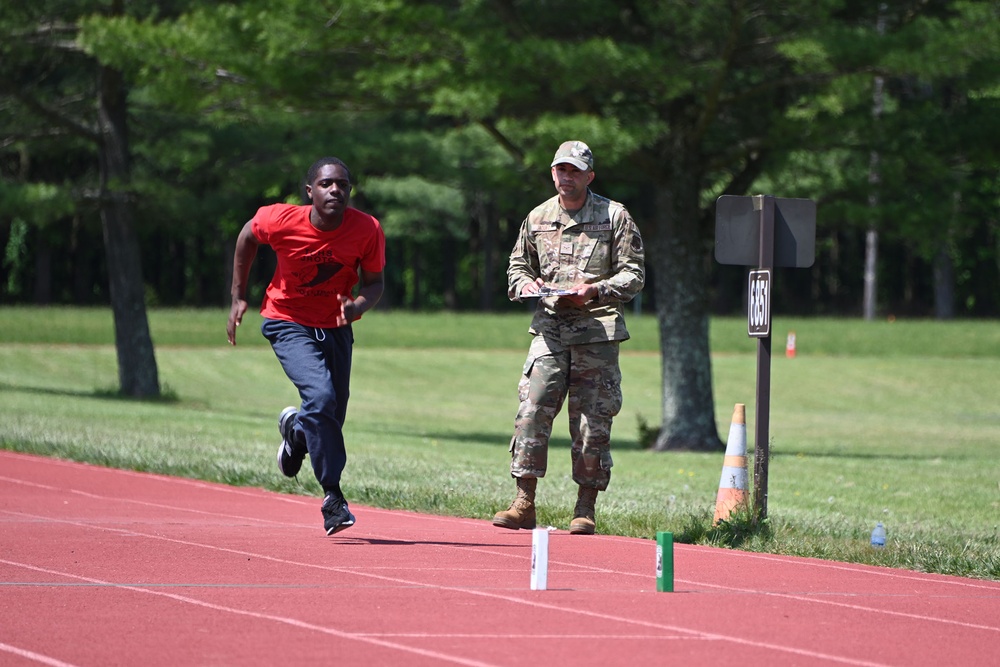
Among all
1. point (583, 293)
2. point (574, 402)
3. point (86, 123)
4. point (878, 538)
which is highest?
point (86, 123)

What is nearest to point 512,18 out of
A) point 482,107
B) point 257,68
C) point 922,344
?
point 482,107

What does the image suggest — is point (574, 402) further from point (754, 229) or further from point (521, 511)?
point (754, 229)

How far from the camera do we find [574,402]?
8977mm

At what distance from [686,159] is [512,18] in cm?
289

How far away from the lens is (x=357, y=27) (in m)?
18.3

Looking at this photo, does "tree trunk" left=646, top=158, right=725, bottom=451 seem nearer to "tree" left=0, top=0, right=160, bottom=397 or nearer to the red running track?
"tree" left=0, top=0, right=160, bottom=397

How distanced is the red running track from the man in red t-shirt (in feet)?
1.68

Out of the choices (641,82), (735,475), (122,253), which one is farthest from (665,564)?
(122,253)

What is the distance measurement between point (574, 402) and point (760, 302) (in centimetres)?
133

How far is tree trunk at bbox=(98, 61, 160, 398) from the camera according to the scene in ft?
84.2

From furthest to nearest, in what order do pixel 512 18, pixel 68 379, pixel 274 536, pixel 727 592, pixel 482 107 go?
1. pixel 68 379
2. pixel 512 18
3. pixel 482 107
4. pixel 274 536
5. pixel 727 592

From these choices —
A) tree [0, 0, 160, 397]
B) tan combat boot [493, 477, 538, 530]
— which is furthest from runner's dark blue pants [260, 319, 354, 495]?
tree [0, 0, 160, 397]

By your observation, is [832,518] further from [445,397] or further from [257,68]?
[445,397]

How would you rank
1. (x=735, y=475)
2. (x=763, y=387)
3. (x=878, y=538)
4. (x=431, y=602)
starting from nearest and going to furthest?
1. (x=431, y=602)
2. (x=878, y=538)
3. (x=763, y=387)
4. (x=735, y=475)
